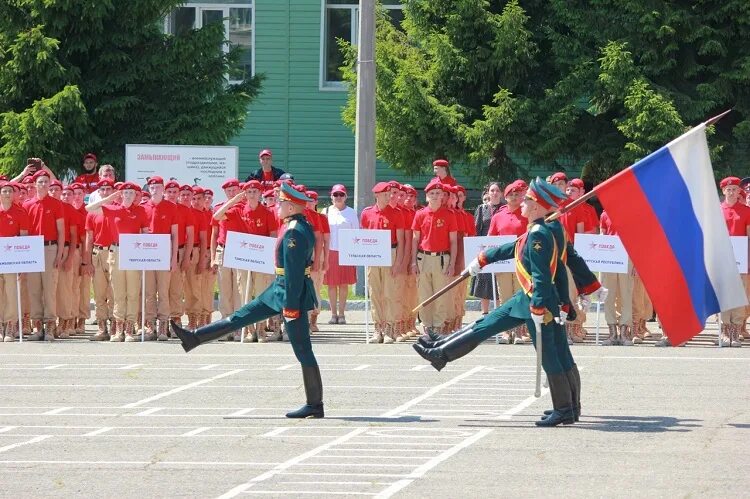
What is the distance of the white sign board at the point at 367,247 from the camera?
68.6 ft

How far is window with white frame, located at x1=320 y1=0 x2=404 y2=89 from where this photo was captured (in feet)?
120

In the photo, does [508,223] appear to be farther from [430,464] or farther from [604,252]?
[430,464]

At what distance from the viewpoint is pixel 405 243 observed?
21203 mm

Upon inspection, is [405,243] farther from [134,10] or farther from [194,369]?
[134,10]

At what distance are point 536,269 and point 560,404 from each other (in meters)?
1.15

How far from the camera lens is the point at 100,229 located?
2120 cm

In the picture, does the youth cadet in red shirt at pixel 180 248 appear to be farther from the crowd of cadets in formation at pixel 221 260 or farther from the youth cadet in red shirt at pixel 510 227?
the youth cadet in red shirt at pixel 510 227

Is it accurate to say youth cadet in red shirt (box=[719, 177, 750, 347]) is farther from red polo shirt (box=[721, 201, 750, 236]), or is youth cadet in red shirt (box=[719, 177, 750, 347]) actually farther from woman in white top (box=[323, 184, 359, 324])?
woman in white top (box=[323, 184, 359, 324])

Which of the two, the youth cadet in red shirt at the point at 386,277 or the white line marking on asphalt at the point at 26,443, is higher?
the youth cadet in red shirt at the point at 386,277

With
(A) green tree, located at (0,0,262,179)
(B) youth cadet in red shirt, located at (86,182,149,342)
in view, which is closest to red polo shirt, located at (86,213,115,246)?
(B) youth cadet in red shirt, located at (86,182,149,342)

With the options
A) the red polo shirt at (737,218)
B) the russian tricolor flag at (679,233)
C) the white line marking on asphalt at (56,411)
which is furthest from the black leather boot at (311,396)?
the red polo shirt at (737,218)

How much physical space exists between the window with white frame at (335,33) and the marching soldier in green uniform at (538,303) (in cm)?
2318

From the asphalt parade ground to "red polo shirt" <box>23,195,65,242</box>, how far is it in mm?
1833

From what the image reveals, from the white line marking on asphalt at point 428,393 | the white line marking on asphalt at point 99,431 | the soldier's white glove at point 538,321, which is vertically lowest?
the white line marking on asphalt at point 99,431
